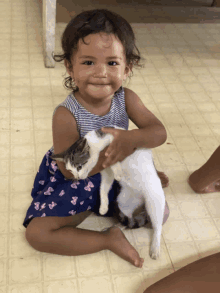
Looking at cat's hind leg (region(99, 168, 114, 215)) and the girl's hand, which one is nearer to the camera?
the girl's hand

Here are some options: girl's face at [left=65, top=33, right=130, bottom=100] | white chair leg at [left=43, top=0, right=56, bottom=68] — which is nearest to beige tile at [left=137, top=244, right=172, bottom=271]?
girl's face at [left=65, top=33, right=130, bottom=100]

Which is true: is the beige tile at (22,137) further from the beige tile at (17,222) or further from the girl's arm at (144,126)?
the girl's arm at (144,126)

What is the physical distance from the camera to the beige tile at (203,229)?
3.41 feet

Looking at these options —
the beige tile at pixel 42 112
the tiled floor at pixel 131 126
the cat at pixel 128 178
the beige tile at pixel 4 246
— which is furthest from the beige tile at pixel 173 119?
the beige tile at pixel 4 246

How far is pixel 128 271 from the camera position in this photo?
3.05ft

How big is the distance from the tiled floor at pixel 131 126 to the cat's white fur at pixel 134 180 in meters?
0.13

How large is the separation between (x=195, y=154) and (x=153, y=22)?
122cm

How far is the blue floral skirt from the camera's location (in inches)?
37.4

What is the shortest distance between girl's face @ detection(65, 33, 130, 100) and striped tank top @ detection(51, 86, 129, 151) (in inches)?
A: 3.4

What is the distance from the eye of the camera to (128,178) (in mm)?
843

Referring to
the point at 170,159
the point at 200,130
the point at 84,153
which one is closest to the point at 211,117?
the point at 200,130

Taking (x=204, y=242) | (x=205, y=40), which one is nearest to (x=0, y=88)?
(x=204, y=242)

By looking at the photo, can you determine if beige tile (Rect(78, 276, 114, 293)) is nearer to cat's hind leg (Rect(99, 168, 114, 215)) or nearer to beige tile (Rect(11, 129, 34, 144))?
cat's hind leg (Rect(99, 168, 114, 215))

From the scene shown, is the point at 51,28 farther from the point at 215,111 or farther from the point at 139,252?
the point at 139,252
